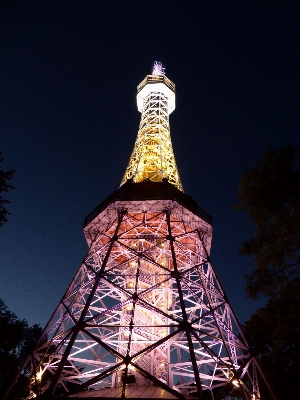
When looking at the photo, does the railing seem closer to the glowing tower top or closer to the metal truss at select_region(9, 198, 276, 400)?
the glowing tower top

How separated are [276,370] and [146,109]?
23108 millimetres

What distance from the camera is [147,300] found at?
14703 mm

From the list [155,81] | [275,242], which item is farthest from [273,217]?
[155,81]

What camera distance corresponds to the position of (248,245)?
10.6 metres

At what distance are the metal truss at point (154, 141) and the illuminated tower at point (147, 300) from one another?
112 mm

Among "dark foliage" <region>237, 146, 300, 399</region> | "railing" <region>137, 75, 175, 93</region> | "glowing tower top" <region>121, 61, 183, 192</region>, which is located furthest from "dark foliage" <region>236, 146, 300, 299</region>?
"railing" <region>137, 75, 175, 93</region>

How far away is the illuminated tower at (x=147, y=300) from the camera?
1122cm

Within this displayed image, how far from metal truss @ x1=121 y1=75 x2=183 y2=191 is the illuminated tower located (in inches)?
4.4

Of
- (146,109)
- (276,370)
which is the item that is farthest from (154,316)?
(146,109)

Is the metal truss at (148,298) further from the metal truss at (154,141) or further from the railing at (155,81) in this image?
the railing at (155,81)

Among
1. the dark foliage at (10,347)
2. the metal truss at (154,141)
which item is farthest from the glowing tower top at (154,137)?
the dark foliage at (10,347)

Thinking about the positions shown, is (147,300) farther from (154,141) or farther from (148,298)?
(154,141)

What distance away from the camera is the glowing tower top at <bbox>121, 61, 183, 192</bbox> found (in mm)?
21375

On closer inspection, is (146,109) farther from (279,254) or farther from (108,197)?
(279,254)
